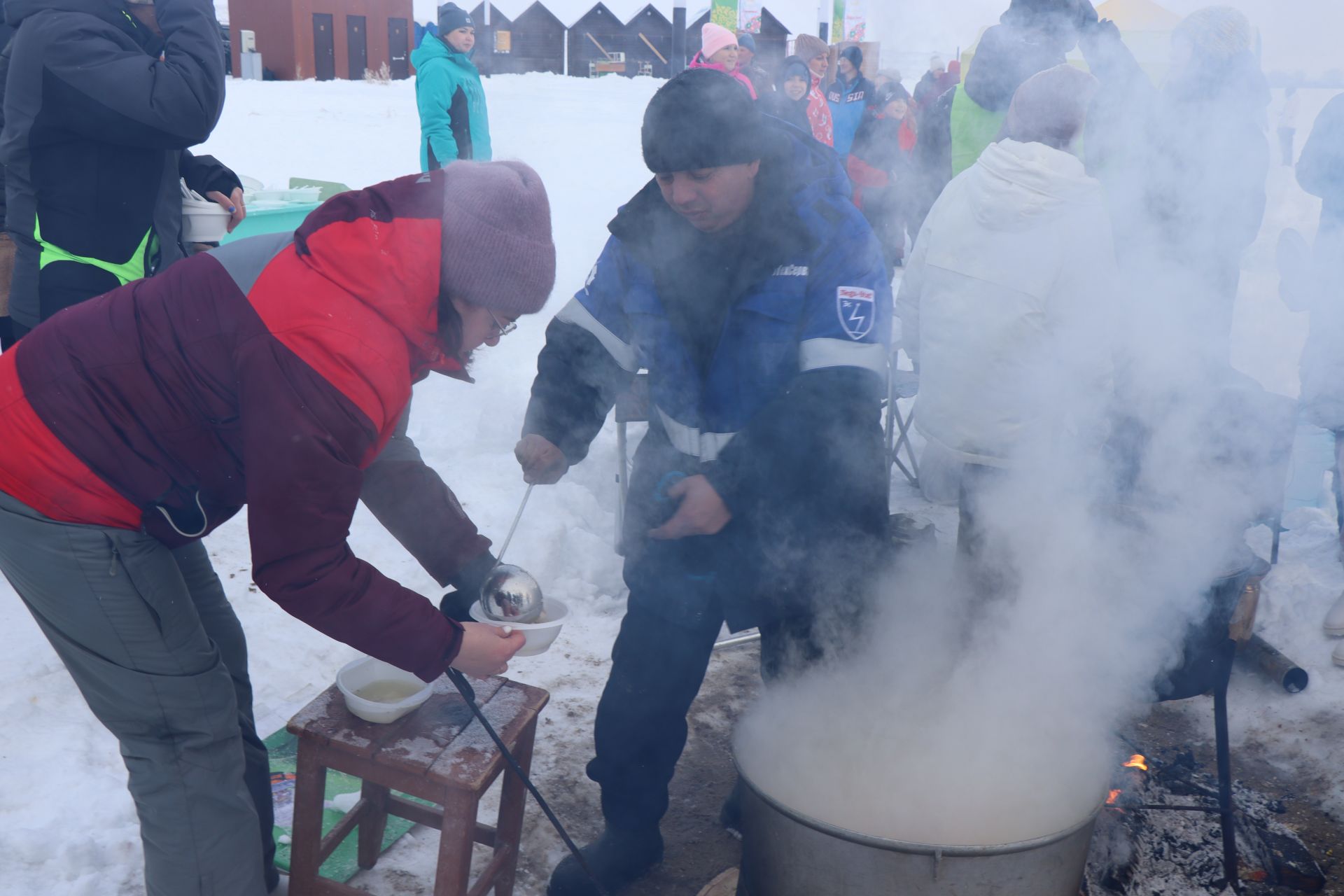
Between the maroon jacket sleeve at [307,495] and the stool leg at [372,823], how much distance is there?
98 cm

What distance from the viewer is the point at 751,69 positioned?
773cm

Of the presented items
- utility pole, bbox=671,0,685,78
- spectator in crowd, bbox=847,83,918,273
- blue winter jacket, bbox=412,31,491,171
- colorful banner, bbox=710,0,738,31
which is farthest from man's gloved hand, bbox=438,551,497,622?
spectator in crowd, bbox=847,83,918,273

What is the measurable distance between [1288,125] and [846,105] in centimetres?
520

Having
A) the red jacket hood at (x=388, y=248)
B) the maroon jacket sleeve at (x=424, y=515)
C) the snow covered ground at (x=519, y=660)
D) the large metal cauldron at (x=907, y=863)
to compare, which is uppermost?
the red jacket hood at (x=388, y=248)

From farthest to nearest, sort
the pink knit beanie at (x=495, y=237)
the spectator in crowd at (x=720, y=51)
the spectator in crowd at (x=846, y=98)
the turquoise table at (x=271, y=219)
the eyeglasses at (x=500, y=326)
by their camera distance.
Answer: the spectator in crowd at (x=846, y=98) < the spectator in crowd at (x=720, y=51) < the turquoise table at (x=271, y=219) < the eyeglasses at (x=500, y=326) < the pink knit beanie at (x=495, y=237)

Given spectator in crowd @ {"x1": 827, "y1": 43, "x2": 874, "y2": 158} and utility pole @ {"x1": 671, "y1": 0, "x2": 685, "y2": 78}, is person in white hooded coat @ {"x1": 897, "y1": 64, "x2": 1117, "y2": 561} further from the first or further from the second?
spectator in crowd @ {"x1": 827, "y1": 43, "x2": 874, "y2": 158}

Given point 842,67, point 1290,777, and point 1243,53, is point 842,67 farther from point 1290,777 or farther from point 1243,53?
point 1290,777

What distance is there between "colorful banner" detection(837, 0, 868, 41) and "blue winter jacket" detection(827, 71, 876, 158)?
605 cm

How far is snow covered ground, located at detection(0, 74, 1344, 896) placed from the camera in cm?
266

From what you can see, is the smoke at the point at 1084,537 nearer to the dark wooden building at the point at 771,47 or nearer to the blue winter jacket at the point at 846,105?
the dark wooden building at the point at 771,47

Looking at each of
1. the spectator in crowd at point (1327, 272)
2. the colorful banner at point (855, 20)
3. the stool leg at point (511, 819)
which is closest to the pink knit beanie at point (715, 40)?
the spectator in crowd at point (1327, 272)

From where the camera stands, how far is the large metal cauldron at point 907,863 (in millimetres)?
1868

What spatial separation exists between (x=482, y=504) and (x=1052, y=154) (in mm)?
2971

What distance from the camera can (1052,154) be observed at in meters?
3.06
